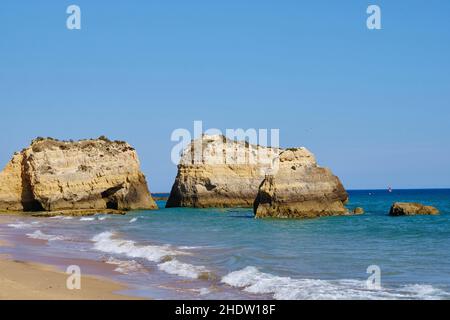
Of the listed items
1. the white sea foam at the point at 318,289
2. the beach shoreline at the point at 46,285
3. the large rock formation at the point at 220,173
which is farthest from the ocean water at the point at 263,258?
the large rock formation at the point at 220,173

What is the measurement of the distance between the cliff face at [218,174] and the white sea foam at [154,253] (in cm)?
3808

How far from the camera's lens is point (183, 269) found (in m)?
16.4

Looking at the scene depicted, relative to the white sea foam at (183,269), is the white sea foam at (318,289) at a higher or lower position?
higher

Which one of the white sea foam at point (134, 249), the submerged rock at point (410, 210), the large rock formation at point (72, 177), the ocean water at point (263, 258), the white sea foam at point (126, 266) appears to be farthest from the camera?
the large rock formation at point (72, 177)

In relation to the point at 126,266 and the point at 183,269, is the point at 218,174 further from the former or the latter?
the point at 183,269

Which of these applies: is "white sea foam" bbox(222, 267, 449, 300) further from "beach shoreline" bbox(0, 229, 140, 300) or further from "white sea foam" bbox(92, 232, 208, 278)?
"beach shoreline" bbox(0, 229, 140, 300)

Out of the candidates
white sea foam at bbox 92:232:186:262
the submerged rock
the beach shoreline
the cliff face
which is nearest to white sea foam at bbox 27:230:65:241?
white sea foam at bbox 92:232:186:262

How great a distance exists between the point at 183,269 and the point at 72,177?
40.0m

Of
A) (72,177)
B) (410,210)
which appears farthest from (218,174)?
(410,210)

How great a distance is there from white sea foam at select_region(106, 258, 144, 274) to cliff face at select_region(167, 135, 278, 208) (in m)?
46.7

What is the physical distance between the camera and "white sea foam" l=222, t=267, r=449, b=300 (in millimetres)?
11961

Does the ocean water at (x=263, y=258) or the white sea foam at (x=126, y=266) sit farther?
the white sea foam at (x=126, y=266)

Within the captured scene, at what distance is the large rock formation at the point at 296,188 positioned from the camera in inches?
1507

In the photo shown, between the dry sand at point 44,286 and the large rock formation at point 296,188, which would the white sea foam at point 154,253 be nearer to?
the dry sand at point 44,286
